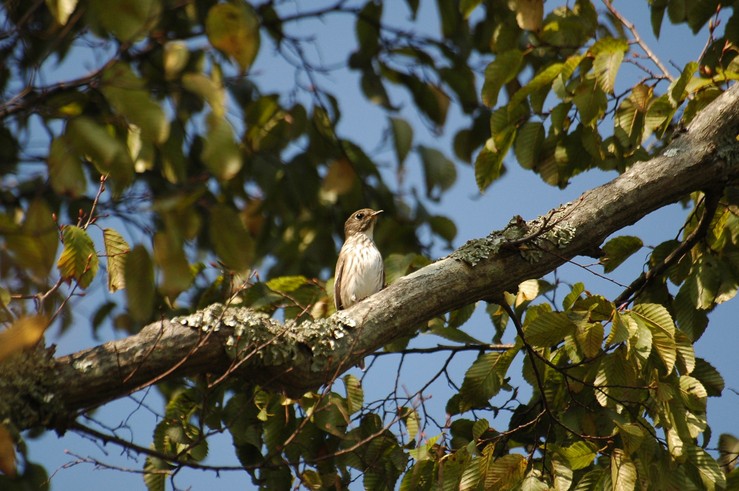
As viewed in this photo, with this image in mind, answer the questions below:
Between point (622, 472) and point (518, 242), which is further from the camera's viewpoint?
point (518, 242)

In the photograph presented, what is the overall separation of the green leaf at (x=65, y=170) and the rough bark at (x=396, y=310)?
1229 millimetres

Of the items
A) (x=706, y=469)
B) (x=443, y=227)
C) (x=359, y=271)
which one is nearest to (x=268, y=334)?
(x=706, y=469)

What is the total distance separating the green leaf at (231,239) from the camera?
77.0 inches

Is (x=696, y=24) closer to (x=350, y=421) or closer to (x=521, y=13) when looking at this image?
(x=521, y=13)

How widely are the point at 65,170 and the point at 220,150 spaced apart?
37cm

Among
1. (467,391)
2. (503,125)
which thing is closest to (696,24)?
(503,125)

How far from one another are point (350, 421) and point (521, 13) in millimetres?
2856

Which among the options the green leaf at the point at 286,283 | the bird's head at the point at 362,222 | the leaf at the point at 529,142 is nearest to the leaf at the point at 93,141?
the green leaf at the point at 286,283

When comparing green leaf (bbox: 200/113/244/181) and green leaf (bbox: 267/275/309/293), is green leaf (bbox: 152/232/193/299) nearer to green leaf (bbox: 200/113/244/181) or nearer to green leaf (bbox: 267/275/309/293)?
green leaf (bbox: 200/113/244/181)

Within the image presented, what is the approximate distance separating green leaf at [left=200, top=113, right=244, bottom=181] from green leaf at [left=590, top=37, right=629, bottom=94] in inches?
125

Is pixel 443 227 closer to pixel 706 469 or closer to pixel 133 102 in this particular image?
pixel 706 469

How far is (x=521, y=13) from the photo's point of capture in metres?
5.38

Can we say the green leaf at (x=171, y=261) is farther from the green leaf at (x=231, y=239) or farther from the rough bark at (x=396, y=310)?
the rough bark at (x=396, y=310)

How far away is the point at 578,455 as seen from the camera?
3.97 metres
